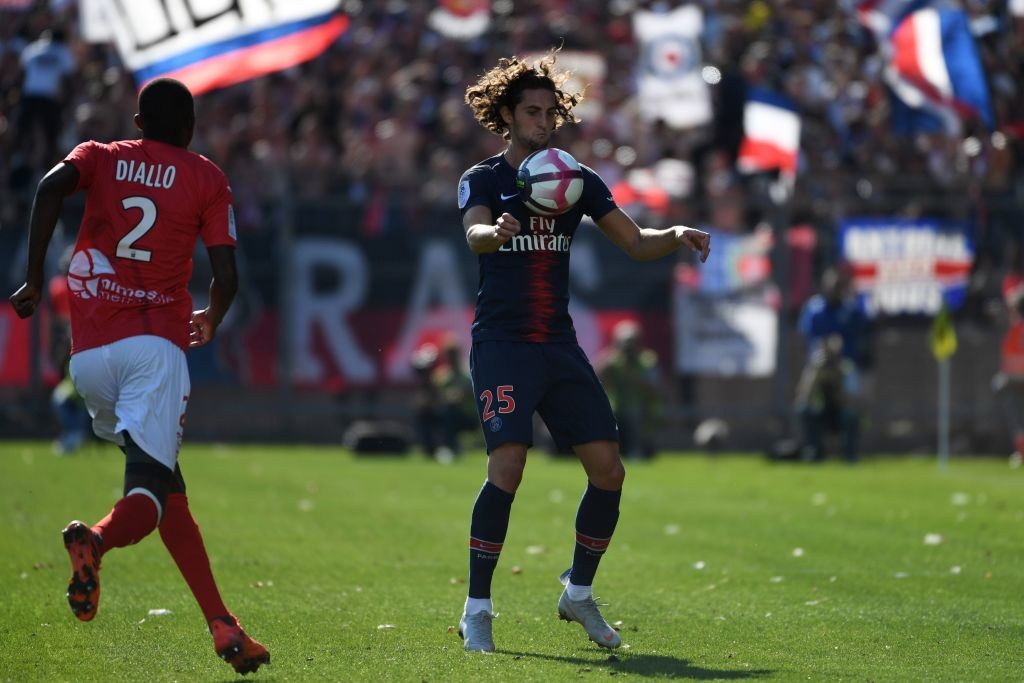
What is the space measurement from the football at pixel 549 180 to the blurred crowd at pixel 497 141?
49.6ft

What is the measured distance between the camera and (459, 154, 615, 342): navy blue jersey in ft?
23.5

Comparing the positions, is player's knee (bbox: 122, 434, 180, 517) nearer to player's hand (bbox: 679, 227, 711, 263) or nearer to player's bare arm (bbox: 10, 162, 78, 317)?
player's bare arm (bbox: 10, 162, 78, 317)

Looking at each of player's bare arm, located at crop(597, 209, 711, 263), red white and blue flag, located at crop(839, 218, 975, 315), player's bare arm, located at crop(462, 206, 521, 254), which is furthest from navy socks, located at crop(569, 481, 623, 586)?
red white and blue flag, located at crop(839, 218, 975, 315)

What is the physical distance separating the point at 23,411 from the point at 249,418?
2.75m

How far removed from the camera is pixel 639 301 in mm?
22109

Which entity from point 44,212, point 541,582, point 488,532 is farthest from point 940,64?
point 44,212

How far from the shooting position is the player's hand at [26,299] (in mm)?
6484

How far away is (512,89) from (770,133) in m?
16.1

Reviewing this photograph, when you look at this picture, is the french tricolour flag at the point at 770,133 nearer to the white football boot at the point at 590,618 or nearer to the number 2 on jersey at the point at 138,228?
the white football boot at the point at 590,618

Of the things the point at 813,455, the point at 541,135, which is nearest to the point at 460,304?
the point at 813,455

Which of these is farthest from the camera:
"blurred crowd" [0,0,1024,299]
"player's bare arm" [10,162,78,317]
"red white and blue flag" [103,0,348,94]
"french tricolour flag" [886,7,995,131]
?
"blurred crowd" [0,0,1024,299]

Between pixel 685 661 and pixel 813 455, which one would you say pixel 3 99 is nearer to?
pixel 813 455

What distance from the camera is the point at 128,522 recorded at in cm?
624

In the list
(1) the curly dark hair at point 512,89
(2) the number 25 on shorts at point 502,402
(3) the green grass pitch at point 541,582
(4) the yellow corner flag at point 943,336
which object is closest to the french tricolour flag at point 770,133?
(4) the yellow corner flag at point 943,336
